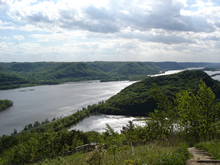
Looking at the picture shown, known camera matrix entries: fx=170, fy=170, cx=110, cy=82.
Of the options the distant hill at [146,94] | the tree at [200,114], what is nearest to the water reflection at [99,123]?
the distant hill at [146,94]

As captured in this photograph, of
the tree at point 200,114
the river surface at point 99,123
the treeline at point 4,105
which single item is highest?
the tree at point 200,114

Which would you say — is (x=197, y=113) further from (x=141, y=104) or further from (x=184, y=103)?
(x=141, y=104)

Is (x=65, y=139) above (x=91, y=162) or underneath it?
underneath

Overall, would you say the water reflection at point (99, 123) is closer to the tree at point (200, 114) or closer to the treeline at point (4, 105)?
the tree at point (200, 114)

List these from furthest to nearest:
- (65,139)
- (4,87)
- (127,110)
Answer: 1. (4,87)
2. (127,110)
3. (65,139)

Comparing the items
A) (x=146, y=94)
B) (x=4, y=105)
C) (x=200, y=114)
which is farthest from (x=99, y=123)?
(x=200, y=114)

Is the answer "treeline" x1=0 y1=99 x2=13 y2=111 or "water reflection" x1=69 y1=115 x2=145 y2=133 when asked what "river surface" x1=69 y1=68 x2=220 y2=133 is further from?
"treeline" x1=0 y1=99 x2=13 y2=111

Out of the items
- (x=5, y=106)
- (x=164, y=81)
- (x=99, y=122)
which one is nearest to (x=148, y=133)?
(x=99, y=122)

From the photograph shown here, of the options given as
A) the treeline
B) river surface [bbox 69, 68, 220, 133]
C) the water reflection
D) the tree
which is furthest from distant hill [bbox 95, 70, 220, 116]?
the tree
